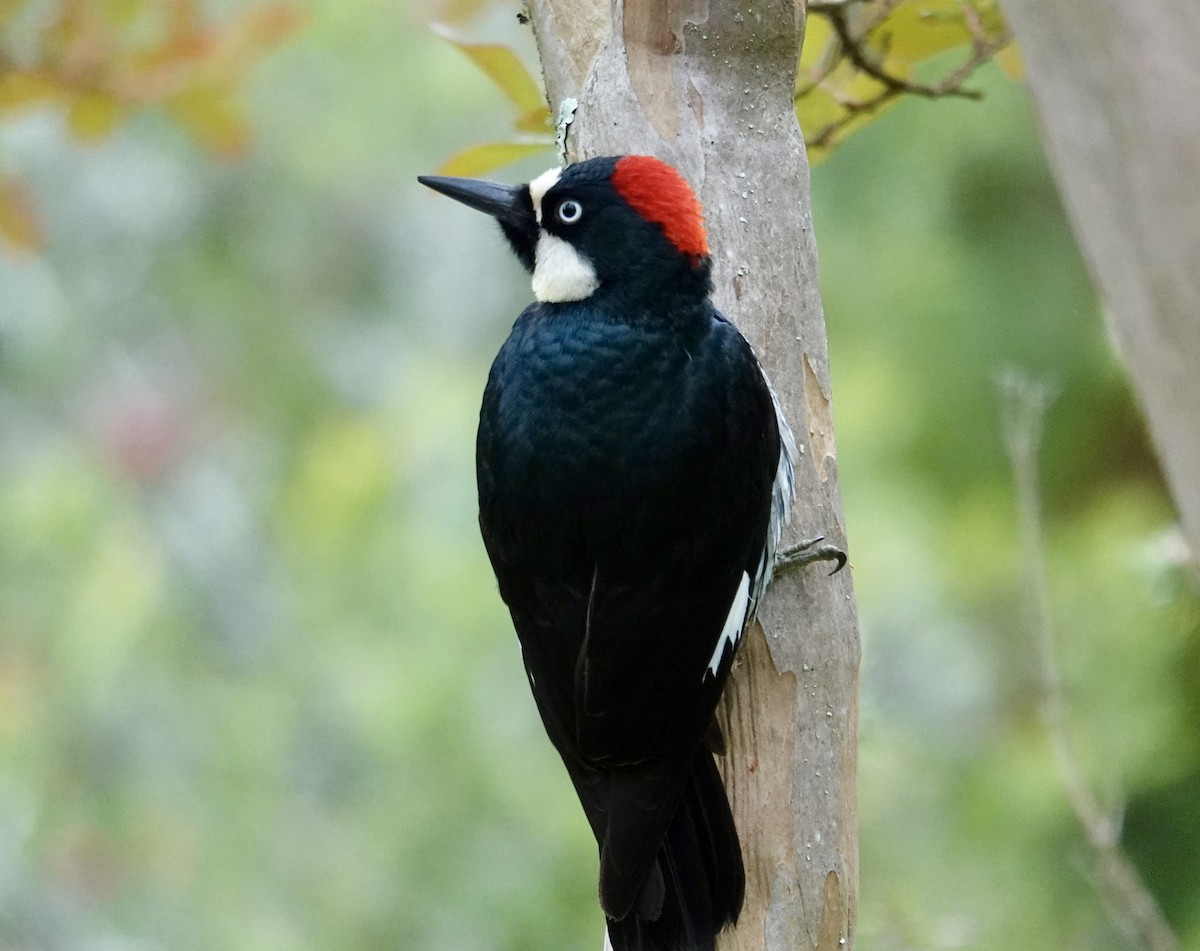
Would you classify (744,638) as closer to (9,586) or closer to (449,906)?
(449,906)

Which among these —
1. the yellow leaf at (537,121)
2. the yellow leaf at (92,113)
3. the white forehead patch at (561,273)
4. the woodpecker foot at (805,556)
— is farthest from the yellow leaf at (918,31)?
the yellow leaf at (92,113)

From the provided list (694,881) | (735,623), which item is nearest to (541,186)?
(735,623)

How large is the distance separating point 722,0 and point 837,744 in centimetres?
84

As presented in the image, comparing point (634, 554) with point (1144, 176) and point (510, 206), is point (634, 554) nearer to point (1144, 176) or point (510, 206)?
point (510, 206)

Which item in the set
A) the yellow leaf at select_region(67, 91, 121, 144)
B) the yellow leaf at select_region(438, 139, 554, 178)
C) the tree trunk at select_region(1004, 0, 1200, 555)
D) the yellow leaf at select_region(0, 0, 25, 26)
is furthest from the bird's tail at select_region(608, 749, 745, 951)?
the yellow leaf at select_region(0, 0, 25, 26)

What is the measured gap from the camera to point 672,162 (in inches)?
66.3

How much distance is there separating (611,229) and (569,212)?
0.06m

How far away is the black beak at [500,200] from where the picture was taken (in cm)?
176

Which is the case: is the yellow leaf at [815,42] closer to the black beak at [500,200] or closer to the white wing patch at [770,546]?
the black beak at [500,200]

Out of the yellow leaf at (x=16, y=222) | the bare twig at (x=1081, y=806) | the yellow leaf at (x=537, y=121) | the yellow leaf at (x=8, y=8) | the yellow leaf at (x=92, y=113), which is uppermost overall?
the yellow leaf at (x=8, y=8)

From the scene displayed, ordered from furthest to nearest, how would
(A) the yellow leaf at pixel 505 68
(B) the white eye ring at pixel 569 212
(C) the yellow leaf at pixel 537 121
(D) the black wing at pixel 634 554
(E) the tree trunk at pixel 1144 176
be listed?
(C) the yellow leaf at pixel 537 121 → (A) the yellow leaf at pixel 505 68 → (B) the white eye ring at pixel 569 212 → (D) the black wing at pixel 634 554 → (E) the tree trunk at pixel 1144 176

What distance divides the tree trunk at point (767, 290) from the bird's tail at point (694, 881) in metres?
0.03

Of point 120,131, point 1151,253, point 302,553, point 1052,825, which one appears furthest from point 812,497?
point 120,131

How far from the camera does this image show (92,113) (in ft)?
7.04
